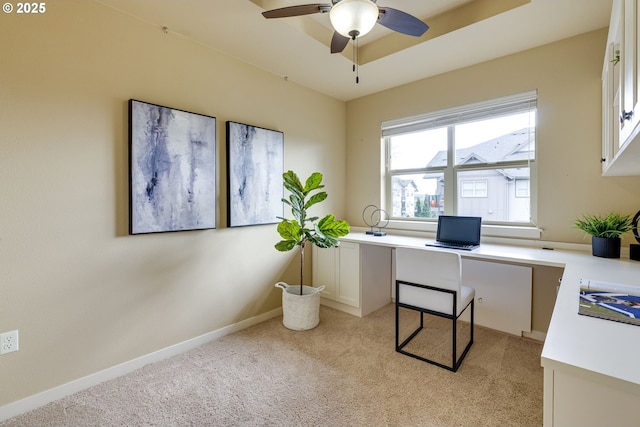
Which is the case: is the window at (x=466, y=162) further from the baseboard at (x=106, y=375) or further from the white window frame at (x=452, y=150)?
the baseboard at (x=106, y=375)

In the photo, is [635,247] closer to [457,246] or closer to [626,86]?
[457,246]

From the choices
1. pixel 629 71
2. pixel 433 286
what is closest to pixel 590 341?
pixel 629 71

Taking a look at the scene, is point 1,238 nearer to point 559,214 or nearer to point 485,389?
point 485,389

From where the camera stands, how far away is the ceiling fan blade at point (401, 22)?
1.65 metres

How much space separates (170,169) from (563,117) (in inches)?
124

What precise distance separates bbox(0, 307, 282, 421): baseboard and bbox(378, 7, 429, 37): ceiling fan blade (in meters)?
2.63

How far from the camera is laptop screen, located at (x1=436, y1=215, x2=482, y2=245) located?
8.57 feet

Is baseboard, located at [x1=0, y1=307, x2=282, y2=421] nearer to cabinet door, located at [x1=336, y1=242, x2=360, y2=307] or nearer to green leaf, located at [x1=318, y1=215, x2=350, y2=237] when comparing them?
cabinet door, located at [x1=336, y1=242, x2=360, y2=307]

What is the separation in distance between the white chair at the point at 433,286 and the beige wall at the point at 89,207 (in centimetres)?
152

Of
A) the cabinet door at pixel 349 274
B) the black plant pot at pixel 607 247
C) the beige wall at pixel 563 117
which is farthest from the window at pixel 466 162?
the cabinet door at pixel 349 274

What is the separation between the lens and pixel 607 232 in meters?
2.02

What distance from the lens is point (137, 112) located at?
2.02 metres

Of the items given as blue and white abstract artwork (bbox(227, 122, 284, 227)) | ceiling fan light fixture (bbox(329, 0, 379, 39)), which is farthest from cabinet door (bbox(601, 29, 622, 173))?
blue and white abstract artwork (bbox(227, 122, 284, 227))

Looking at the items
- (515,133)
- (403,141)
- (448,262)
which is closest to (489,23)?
(515,133)
